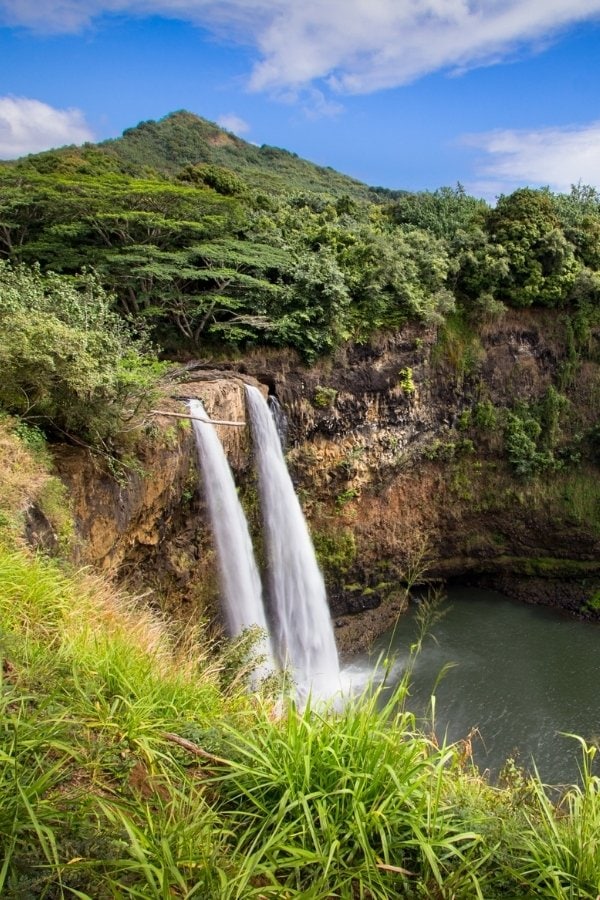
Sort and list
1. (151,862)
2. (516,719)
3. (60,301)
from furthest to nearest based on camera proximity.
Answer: (516,719) → (60,301) → (151,862)

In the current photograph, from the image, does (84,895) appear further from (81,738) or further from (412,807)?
(412,807)

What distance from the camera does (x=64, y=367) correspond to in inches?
274

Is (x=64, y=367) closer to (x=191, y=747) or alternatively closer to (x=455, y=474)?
(x=191, y=747)

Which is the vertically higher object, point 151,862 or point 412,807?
point 151,862

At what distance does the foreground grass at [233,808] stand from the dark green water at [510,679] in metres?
7.62

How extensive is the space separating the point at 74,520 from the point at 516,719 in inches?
389

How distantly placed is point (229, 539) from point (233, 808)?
26.4ft

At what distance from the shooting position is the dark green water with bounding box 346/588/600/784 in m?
10.7

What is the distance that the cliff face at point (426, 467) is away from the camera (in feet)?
45.8

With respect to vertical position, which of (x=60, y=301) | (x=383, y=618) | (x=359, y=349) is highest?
(x=60, y=301)

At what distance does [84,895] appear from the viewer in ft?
5.90

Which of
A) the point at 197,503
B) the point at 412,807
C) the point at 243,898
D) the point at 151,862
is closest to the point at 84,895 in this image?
the point at 151,862

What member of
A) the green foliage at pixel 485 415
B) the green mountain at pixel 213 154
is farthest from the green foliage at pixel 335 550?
the green mountain at pixel 213 154

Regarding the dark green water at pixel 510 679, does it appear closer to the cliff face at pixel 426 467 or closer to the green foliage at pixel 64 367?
the cliff face at pixel 426 467
